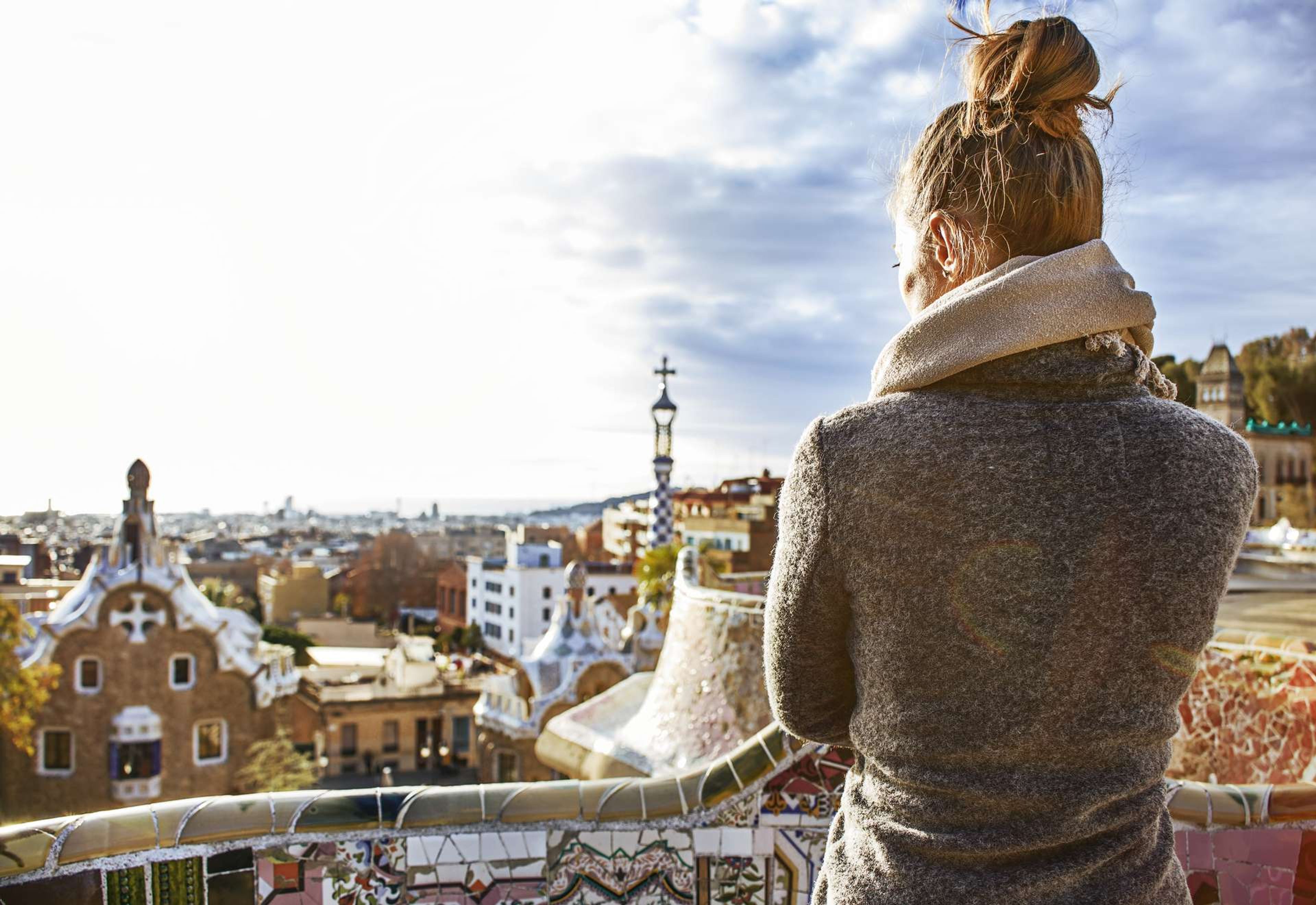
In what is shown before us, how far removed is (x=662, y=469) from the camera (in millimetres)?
18797

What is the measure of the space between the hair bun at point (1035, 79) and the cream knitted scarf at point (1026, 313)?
159mm

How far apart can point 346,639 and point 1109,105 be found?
1652 inches

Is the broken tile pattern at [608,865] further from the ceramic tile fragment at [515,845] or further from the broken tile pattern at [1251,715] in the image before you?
the broken tile pattern at [1251,715]

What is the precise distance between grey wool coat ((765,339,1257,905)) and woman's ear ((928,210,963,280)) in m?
0.15

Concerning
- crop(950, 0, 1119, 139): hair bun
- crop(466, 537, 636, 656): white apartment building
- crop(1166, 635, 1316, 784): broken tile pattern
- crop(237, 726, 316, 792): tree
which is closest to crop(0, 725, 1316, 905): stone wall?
crop(950, 0, 1119, 139): hair bun

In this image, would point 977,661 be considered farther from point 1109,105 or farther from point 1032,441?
point 1109,105

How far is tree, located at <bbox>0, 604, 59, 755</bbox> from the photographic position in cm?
1477

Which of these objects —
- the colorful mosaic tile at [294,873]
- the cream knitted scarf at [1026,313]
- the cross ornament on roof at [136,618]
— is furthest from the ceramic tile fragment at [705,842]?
the cross ornament on roof at [136,618]

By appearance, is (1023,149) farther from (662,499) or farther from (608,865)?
(662,499)

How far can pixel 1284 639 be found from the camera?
17.7 ft

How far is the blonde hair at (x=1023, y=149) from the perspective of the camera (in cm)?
129

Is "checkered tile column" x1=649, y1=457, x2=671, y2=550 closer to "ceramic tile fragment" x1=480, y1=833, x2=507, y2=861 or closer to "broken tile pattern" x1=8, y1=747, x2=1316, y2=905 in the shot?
"broken tile pattern" x1=8, y1=747, x2=1316, y2=905

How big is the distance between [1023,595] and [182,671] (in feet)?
57.3

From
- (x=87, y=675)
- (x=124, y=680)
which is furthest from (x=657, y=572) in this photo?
(x=87, y=675)
